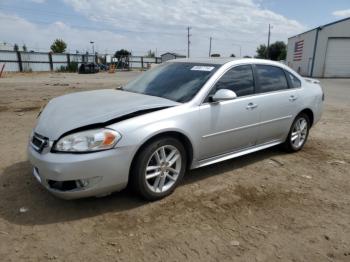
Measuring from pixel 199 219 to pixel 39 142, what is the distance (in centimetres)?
181

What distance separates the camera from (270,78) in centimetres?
475

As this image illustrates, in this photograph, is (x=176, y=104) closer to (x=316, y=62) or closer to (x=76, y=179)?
(x=76, y=179)

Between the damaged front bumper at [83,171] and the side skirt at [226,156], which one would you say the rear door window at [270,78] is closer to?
the side skirt at [226,156]

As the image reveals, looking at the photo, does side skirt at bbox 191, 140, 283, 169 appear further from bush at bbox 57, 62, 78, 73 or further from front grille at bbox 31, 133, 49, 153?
bush at bbox 57, 62, 78, 73

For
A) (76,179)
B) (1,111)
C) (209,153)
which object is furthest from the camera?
(1,111)

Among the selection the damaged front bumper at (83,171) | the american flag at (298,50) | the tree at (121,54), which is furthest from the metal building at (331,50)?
the damaged front bumper at (83,171)

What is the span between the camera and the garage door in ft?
101

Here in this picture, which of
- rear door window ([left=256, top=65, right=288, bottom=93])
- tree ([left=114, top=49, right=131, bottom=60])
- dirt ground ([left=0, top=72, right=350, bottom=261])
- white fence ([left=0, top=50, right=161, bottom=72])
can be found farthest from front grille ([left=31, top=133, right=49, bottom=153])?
tree ([left=114, top=49, right=131, bottom=60])

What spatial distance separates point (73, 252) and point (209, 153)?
198cm

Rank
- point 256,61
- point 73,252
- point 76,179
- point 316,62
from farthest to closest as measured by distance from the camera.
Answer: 1. point 316,62
2. point 256,61
3. point 76,179
4. point 73,252

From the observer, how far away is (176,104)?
360cm

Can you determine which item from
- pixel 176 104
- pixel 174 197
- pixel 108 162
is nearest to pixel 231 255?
pixel 174 197

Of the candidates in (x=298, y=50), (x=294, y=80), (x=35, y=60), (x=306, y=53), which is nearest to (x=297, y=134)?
(x=294, y=80)

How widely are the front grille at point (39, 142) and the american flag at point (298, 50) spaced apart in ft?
126
